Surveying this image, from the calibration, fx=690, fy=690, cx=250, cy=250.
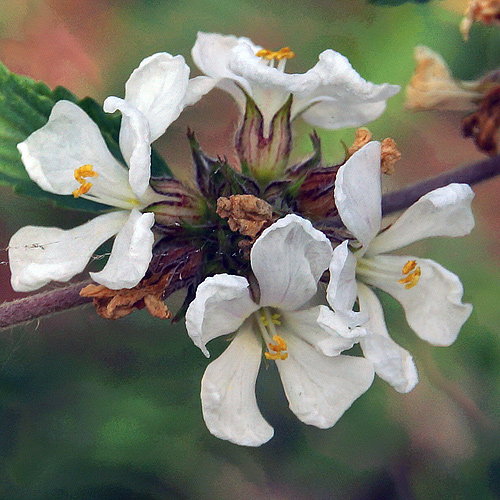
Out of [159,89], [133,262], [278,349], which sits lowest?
[278,349]

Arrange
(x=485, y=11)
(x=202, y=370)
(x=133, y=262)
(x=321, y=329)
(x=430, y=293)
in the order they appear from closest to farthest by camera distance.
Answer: (x=133, y=262), (x=321, y=329), (x=430, y=293), (x=485, y=11), (x=202, y=370)

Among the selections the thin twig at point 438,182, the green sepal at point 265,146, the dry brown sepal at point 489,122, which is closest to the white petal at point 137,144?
the green sepal at point 265,146

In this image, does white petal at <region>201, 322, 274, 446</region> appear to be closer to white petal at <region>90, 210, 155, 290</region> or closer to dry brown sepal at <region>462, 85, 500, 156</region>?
white petal at <region>90, 210, 155, 290</region>

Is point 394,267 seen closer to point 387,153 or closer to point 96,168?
point 387,153

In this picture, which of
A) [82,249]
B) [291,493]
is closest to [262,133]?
[82,249]

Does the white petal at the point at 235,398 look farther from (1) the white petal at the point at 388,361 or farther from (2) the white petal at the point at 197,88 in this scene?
(2) the white petal at the point at 197,88

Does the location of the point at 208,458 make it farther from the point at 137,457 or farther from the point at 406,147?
the point at 406,147

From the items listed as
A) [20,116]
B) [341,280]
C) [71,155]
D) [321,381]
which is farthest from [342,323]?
[20,116]
